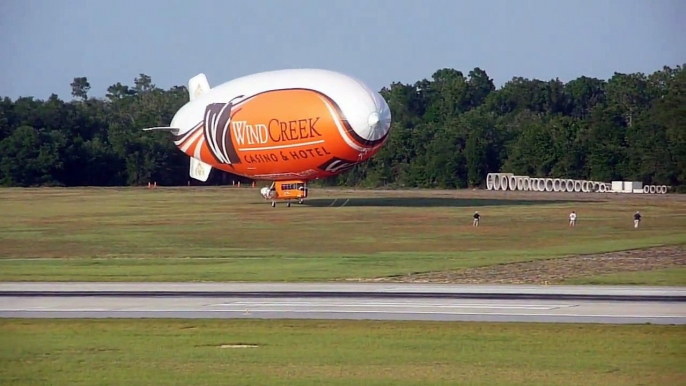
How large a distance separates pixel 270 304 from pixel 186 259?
56.2ft

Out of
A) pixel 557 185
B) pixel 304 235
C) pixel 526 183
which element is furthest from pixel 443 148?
pixel 304 235

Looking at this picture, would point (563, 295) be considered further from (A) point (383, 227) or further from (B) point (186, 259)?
(A) point (383, 227)

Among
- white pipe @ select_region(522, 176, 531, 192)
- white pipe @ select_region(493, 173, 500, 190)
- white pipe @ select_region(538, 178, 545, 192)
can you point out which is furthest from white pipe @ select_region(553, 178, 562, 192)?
white pipe @ select_region(493, 173, 500, 190)

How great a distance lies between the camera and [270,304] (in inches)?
1102

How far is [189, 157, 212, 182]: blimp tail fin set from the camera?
281 feet

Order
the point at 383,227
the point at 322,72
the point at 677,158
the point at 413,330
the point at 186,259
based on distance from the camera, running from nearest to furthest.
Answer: the point at 413,330
the point at 186,259
the point at 383,227
the point at 322,72
the point at 677,158

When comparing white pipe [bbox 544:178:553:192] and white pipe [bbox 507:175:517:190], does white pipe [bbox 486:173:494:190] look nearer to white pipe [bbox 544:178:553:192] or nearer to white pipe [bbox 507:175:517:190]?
white pipe [bbox 507:175:517:190]

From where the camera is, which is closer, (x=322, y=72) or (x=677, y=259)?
(x=677, y=259)

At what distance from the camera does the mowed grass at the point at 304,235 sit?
40.0m

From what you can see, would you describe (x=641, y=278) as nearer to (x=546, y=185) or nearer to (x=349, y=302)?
(x=349, y=302)

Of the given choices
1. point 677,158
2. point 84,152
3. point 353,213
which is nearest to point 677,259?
point 353,213

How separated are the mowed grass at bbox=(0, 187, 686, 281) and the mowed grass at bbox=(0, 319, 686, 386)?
494 inches

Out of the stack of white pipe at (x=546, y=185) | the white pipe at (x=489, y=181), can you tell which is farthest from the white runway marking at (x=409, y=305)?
the white pipe at (x=489, y=181)

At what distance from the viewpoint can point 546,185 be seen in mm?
121812
